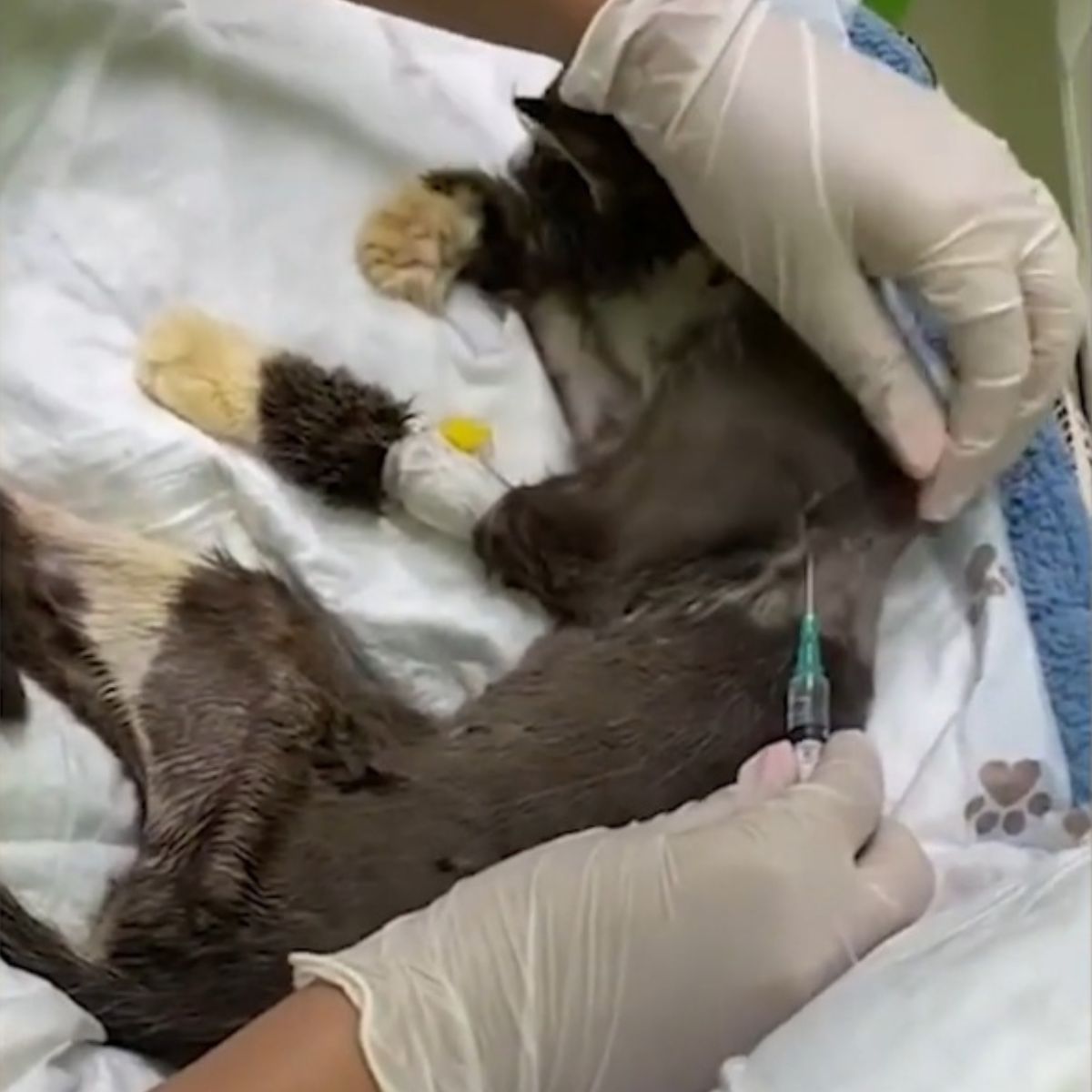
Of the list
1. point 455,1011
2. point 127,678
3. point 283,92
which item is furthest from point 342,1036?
point 283,92

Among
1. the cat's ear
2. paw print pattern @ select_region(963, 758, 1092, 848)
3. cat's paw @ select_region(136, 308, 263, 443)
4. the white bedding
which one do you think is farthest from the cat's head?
paw print pattern @ select_region(963, 758, 1092, 848)

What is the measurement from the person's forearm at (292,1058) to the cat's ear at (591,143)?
635mm

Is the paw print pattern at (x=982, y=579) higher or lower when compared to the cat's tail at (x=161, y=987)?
higher

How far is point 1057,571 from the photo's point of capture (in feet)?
4.89

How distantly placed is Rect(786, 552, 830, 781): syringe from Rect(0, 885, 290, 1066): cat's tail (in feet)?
1.22

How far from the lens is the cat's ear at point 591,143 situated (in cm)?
148

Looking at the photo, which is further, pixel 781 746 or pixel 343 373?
pixel 343 373

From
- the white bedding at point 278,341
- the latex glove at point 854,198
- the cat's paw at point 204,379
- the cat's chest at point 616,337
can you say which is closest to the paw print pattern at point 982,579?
the white bedding at point 278,341

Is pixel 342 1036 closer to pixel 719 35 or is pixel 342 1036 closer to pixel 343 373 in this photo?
pixel 343 373

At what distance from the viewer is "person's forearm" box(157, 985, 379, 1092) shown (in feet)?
3.64

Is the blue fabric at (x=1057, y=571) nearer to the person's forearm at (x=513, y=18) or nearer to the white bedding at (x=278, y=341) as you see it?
the white bedding at (x=278, y=341)

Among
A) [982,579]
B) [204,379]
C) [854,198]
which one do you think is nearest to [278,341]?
[204,379]

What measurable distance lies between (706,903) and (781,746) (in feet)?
0.58

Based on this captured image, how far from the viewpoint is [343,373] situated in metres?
1.51
